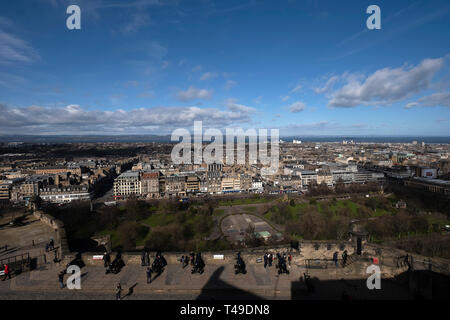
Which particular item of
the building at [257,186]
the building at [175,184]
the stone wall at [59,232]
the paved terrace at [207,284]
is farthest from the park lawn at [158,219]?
the building at [257,186]

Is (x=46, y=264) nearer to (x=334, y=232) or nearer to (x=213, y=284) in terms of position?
(x=213, y=284)

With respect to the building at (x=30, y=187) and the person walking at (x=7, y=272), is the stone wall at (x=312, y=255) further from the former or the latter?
the building at (x=30, y=187)

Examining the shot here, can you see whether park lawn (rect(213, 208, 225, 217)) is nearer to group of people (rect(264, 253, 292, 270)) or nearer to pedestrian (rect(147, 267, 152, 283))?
group of people (rect(264, 253, 292, 270))

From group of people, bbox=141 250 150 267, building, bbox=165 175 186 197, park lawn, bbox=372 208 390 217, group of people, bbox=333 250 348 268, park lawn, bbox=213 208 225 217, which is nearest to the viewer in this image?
group of people, bbox=141 250 150 267

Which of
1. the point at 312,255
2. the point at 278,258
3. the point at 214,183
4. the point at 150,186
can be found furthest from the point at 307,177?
the point at 278,258

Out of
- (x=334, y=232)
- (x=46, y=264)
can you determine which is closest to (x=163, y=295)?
(x=46, y=264)

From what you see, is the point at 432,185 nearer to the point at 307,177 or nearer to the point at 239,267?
the point at 307,177

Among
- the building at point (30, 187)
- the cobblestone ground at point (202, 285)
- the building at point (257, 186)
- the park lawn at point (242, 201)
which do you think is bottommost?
the park lawn at point (242, 201)

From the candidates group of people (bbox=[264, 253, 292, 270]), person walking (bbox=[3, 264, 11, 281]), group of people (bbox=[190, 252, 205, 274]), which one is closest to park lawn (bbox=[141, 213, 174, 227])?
person walking (bbox=[3, 264, 11, 281])
